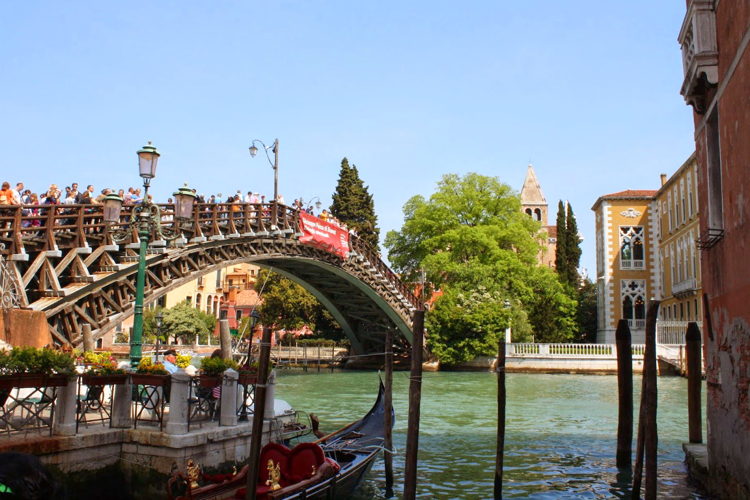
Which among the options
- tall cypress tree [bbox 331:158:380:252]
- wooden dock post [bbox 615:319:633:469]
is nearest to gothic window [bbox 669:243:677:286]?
tall cypress tree [bbox 331:158:380:252]

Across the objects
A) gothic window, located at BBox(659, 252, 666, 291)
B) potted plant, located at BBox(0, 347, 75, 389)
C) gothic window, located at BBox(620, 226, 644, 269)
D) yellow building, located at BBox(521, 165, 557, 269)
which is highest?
yellow building, located at BBox(521, 165, 557, 269)

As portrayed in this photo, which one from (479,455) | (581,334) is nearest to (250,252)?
(479,455)

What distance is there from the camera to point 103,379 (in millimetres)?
6934

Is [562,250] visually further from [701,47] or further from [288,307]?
[701,47]

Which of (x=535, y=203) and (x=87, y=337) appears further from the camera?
(x=535, y=203)

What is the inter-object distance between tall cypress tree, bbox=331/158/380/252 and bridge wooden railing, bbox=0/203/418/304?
51.6 feet

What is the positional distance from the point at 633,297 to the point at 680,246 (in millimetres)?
5198

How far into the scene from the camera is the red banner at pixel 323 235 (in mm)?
22172

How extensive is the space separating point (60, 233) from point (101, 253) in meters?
1.05

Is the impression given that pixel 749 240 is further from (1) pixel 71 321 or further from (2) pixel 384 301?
(2) pixel 384 301

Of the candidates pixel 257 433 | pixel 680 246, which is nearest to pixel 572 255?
pixel 680 246

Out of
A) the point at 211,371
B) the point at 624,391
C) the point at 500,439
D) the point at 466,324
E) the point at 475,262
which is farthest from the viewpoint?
the point at 475,262

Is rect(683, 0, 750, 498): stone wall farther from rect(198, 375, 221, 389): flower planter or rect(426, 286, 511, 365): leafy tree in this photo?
Result: rect(426, 286, 511, 365): leafy tree

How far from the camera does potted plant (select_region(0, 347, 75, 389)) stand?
6031 millimetres
